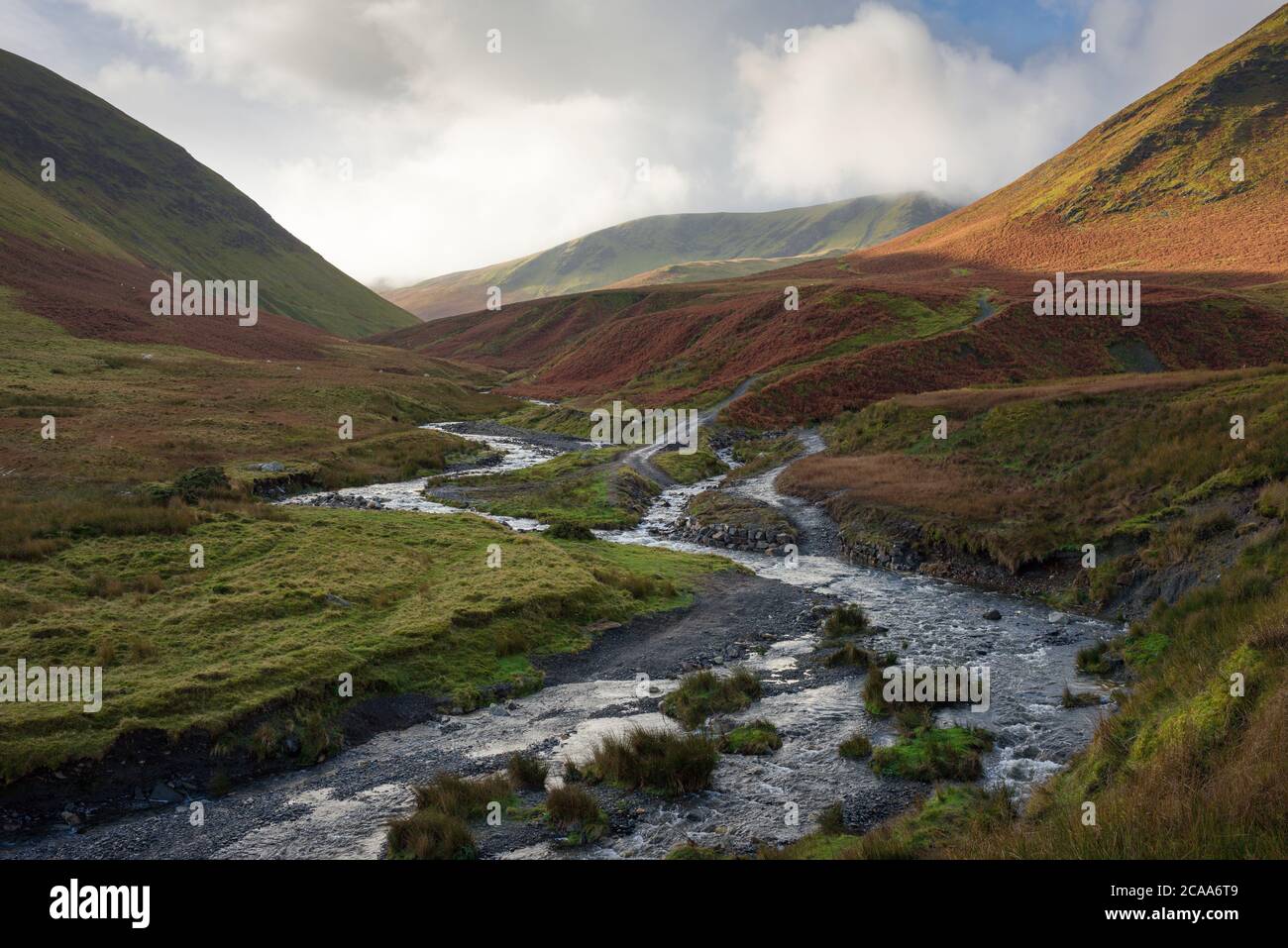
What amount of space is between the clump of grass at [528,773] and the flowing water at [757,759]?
0.76 metres

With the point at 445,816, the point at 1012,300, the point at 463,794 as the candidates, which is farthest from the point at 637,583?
the point at 1012,300

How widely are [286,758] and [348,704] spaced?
223 cm

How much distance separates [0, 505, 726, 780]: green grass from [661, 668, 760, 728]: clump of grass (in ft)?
13.7

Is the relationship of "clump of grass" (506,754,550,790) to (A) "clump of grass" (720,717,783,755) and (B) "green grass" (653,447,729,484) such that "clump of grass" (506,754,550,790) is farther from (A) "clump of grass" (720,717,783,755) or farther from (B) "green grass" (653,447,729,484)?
(B) "green grass" (653,447,729,484)

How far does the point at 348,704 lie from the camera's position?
686 inches

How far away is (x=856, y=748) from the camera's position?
14.7m

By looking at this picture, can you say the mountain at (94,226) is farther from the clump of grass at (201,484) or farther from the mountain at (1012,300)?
the clump of grass at (201,484)

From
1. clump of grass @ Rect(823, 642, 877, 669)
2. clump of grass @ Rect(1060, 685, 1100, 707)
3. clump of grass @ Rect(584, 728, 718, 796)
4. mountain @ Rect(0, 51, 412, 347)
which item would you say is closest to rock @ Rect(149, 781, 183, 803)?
clump of grass @ Rect(584, 728, 718, 796)

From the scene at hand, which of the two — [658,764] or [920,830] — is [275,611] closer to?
[658,764]

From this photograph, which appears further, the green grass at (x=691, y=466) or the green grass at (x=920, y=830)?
the green grass at (x=691, y=466)

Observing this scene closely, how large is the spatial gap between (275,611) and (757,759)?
49.4ft

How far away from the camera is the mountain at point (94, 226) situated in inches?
3917

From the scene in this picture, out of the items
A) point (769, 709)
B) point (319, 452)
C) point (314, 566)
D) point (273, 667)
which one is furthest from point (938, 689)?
point (319, 452)

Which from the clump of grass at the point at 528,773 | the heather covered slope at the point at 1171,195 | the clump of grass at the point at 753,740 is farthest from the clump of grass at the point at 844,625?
the heather covered slope at the point at 1171,195
